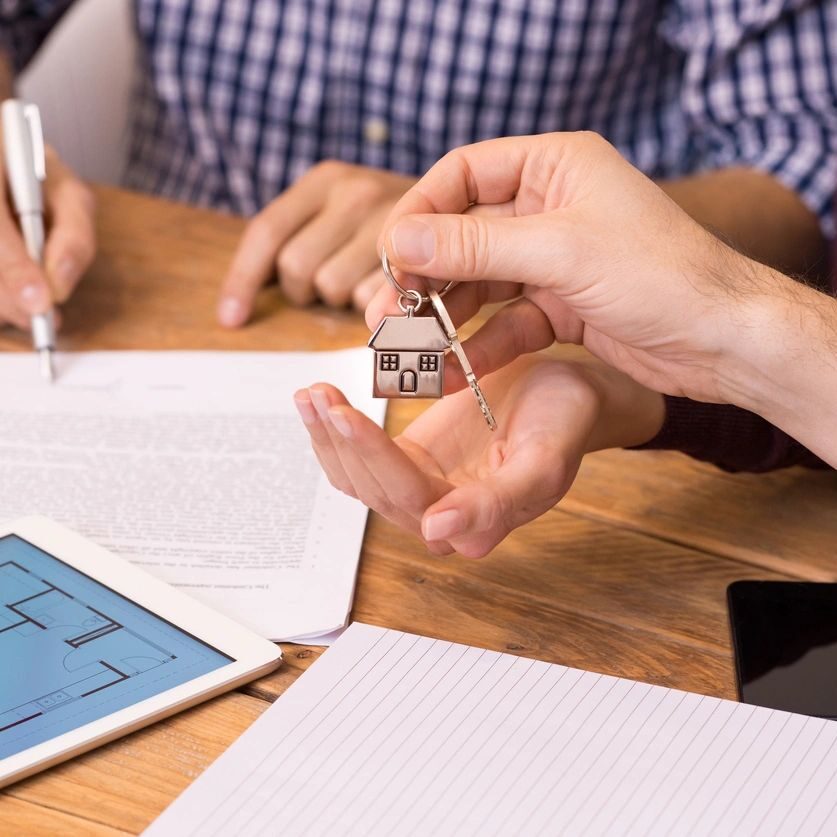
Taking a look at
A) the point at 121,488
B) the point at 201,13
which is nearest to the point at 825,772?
the point at 121,488

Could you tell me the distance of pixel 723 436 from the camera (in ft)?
2.60

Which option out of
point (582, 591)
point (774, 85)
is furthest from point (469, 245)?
point (774, 85)

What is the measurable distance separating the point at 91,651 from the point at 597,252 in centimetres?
34

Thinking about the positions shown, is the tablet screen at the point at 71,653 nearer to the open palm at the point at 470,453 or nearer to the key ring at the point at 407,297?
the open palm at the point at 470,453

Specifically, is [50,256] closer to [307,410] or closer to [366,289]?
[366,289]

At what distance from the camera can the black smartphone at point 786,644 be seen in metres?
0.58

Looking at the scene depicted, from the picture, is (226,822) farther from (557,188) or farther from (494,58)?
(494,58)

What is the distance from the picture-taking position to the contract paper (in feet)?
2.18

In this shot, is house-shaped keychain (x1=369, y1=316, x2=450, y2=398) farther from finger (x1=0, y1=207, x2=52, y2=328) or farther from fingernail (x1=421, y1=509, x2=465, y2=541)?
finger (x1=0, y1=207, x2=52, y2=328)

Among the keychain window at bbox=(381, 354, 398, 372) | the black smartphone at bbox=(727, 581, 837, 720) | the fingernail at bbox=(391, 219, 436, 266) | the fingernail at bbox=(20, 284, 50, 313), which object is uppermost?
the fingernail at bbox=(391, 219, 436, 266)

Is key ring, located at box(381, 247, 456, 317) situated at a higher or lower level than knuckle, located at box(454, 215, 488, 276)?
lower

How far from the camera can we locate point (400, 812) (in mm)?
487

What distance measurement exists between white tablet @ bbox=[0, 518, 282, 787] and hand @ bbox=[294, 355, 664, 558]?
11cm

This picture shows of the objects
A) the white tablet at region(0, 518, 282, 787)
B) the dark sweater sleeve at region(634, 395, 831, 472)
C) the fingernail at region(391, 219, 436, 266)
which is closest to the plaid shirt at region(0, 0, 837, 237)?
the dark sweater sleeve at region(634, 395, 831, 472)
